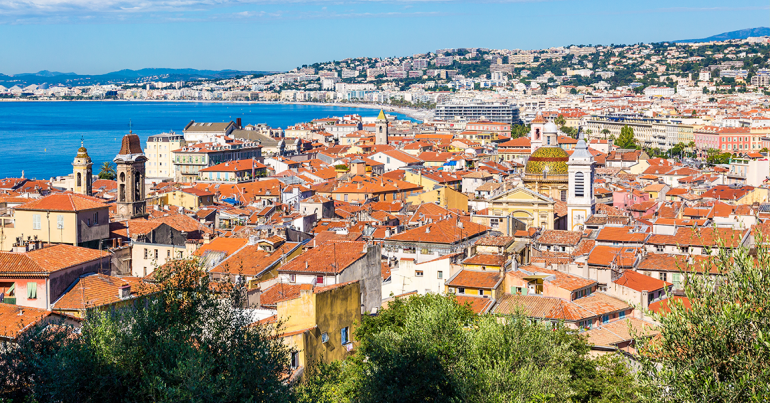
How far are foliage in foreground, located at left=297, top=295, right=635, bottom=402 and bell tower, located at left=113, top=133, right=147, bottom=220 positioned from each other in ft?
70.5

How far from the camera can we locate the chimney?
16.3 m

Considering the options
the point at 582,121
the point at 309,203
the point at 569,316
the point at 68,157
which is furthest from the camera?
the point at 582,121

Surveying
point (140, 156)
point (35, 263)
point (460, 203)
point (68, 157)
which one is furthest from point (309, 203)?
point (68, 157)

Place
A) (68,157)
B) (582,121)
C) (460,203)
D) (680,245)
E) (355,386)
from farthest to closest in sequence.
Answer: (582,121), (68,157), (460,203), (680,245), (355,386)

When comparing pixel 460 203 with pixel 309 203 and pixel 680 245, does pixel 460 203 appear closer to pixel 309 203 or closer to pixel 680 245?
pixel 309 203

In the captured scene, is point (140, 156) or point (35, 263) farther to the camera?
point (140, 156)

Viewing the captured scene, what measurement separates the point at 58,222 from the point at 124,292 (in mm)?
8990

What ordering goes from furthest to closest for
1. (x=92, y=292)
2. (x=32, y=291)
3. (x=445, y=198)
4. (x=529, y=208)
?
1. (x=445, y=198)
2. (x=529, y=208)
3. (x=92, y=292)
4. (x=32, y=291)

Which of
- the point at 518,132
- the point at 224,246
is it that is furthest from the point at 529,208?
the point at 518,132

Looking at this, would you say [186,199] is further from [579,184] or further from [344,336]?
[344,336]

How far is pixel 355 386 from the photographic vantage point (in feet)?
41.1

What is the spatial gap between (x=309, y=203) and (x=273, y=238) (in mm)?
16418

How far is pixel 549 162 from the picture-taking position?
3906cm

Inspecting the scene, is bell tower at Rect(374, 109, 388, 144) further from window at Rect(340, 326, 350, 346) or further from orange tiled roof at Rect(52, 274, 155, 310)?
window at Rect(340, 326, 350, 346)
